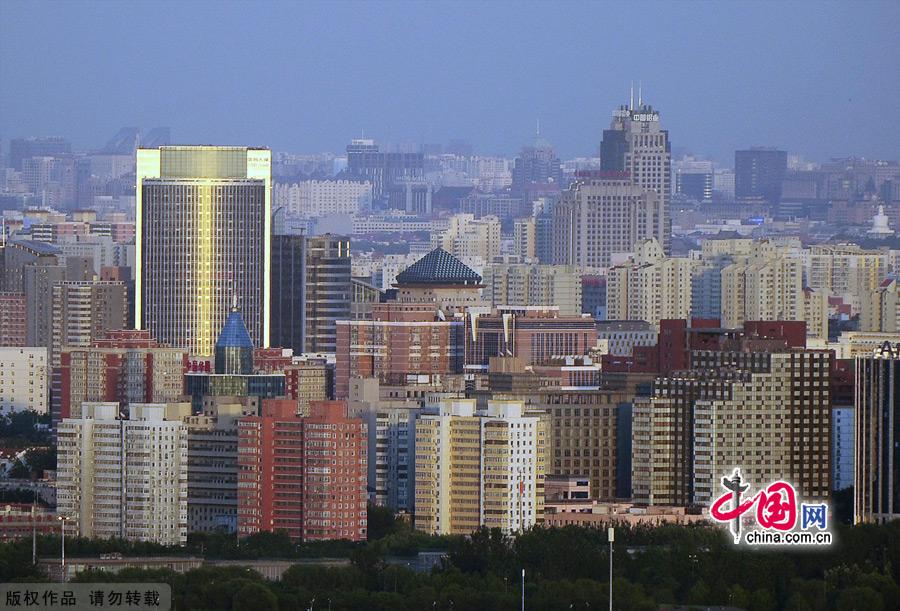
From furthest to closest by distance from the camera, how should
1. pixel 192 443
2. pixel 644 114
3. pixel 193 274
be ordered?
1. pixel 644 114
2. pixel 193 274
3. pixel 192 443

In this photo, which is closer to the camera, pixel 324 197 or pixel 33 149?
pixel 33 149

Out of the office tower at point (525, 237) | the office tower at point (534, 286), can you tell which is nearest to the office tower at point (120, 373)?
the office tower at point (534, 286)

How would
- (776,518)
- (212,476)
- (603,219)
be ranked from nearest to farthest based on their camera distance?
(776,518) → (212,476) → (603,219)

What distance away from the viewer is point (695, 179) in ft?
374

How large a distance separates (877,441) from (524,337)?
18.8 metres

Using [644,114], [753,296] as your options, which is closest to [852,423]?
[753,296]

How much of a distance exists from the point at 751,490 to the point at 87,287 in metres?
32.4

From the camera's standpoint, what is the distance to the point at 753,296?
81125 mm

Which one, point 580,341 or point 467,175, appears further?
point 467,175

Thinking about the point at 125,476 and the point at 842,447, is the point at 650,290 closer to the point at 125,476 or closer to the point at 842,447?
the point at 842,447

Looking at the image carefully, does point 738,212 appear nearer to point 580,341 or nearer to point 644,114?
point 644,114

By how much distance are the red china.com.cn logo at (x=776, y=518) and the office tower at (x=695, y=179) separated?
69.4 metres

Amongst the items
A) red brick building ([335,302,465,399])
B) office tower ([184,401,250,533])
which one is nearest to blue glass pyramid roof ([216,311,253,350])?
red brick building ([335,302,465,399])

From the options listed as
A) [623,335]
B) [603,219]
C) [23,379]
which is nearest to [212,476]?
[23,379]
